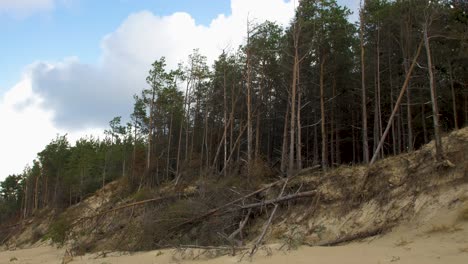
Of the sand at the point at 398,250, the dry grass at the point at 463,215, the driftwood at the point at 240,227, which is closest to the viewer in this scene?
the sand at the point at 398,250

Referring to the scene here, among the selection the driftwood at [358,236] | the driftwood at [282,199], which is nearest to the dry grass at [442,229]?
the driftwood at [358,236]

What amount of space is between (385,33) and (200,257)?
1820cm

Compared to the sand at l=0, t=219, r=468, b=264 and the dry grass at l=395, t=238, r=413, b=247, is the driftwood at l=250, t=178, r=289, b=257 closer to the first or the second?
the sand at l=0, t=219, r=468, b=264

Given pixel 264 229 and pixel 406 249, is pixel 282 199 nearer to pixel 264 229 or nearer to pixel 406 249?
pixel 264 229

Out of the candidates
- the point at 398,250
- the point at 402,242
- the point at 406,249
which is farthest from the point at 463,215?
the point at 398,250

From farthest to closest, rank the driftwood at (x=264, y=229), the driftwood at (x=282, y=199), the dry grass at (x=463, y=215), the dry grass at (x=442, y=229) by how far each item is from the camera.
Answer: the driftwood at (x=282, y=199) < the driftwood at (x=264, y=229) < the dry grass at (x=463, y=215) < the dry grass at (x=442, y=229)

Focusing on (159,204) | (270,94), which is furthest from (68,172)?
(159,204)

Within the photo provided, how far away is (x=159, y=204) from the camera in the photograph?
1927 centimetres

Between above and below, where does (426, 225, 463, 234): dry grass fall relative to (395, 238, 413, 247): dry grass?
above

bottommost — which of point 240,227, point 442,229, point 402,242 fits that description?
point 240,227

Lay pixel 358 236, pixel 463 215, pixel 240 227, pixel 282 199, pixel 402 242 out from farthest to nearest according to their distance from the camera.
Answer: pixel 282 199 < pixel 240 227 < pixel 358 236 < pixel 402 242 < pixel 463 215

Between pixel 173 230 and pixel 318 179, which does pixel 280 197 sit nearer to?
pixel 318 179

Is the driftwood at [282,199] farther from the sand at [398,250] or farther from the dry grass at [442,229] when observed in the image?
the dry grass at [442,229]

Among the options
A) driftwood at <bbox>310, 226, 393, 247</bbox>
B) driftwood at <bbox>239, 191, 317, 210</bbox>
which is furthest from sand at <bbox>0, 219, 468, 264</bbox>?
driftwood at <bbox>239, 191, 317, 210</bbox>
